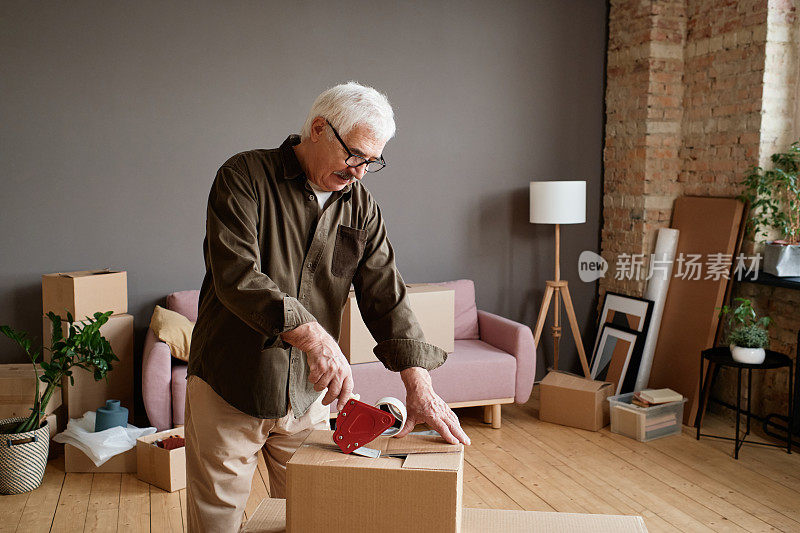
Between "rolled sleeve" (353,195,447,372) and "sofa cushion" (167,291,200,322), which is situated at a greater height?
"rolled sleeve" (353,195,447,372)

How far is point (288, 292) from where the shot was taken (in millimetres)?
1891

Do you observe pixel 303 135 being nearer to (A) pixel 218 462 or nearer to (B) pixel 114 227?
(A) pixel 218 462

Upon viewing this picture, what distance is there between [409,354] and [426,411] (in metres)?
0.18

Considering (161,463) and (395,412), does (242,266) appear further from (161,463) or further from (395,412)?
(161,463)

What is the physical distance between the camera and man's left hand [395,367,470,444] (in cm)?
158

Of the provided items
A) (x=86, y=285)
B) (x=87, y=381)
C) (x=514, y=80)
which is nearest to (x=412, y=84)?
(x=514, y=80)

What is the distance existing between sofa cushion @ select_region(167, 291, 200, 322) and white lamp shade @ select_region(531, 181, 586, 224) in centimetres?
212

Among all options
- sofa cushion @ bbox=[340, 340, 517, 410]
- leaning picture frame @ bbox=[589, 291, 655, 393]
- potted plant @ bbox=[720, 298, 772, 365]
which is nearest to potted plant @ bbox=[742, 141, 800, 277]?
potted plant @ bbox=[720, 298, 772, 365]

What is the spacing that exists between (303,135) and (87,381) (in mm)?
2528

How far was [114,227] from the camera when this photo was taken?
13.7 feet

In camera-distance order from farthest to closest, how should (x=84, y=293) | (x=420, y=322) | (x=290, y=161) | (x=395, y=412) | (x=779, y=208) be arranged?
(x=779, y=208) → (x=420, y=322) → (x=84, y=293) → (x=290, y=161) → (x=395, y=412)

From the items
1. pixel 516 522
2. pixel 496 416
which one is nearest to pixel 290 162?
pixel 516 522

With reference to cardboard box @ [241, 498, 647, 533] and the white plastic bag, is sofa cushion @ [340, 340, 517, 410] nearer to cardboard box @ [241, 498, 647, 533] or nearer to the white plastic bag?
the white plastic bag

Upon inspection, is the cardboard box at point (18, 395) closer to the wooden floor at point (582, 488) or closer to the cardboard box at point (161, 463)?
the wooden floor at point (582, 488)
